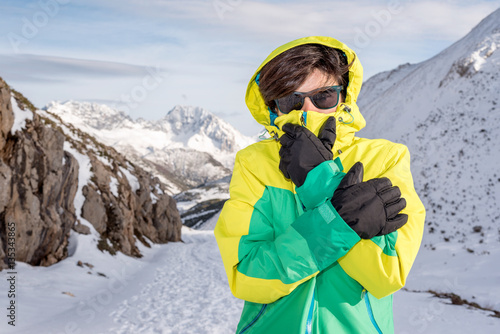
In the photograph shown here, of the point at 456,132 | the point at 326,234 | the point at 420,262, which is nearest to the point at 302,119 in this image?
the point at 326,234

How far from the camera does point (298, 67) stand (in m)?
2.19

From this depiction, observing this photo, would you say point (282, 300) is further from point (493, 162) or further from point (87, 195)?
point (493, 162)

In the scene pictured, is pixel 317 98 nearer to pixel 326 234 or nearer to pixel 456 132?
pixel 326 234

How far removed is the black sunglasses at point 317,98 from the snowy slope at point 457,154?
1163cm

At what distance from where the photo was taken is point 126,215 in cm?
2253

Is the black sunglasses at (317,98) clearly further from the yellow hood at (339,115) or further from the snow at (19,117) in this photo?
the snow at (19,117)

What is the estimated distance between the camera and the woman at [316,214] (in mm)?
1752

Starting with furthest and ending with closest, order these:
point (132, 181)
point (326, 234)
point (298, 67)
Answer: point (132, 181) < point (298, 67) < point (326, 234)

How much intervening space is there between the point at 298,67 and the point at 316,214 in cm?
98

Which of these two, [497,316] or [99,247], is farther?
[99,247]

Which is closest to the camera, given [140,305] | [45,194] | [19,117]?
[140,305]

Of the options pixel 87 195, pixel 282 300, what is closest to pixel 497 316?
pixel 282 300

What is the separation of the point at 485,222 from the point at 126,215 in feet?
71.6

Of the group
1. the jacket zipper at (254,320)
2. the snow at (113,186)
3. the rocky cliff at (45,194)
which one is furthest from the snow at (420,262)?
the jacket zipper at (254,320)
